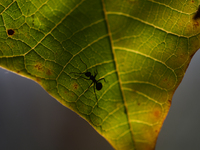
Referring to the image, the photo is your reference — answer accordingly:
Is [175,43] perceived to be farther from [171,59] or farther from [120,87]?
[120,87]

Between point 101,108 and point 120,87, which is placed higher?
point 120,87

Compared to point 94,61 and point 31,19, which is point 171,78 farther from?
point 31,19

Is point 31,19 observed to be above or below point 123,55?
above

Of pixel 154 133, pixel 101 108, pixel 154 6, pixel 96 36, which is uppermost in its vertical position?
pixel 154 6

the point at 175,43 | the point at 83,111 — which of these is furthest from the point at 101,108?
the point at 175,43

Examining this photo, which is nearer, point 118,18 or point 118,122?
point 118,18

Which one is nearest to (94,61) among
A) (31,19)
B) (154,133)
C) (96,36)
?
A: (96,36)
